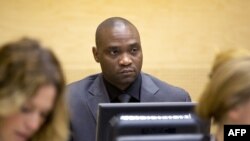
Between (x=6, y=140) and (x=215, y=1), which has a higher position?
(x=215, y=1)

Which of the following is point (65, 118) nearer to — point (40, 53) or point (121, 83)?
point (40, 53)

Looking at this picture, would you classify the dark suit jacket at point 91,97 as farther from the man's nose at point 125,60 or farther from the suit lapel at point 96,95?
the man's nose at point 125,60

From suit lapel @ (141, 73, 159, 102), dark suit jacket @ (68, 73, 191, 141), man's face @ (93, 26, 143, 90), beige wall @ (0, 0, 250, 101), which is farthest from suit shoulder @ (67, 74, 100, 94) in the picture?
beige wall @ (0, 0, 250, 101)

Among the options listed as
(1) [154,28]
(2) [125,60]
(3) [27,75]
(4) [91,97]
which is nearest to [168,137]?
(3) [27,75]

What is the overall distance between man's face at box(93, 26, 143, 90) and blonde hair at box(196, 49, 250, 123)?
1273 mm

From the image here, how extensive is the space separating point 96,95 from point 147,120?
1223 mm

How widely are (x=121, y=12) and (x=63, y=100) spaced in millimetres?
2511

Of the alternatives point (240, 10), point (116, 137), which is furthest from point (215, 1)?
point (116, 137)

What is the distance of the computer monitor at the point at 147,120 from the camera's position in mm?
1449

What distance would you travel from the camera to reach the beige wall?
4129mm

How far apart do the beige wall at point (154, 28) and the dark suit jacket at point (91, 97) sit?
1.33 m

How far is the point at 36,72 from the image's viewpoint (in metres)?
1.68

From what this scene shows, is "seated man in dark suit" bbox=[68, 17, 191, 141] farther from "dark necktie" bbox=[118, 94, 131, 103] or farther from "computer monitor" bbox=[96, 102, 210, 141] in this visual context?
"computer monitor" bbox=[96, 102, 210, 141]

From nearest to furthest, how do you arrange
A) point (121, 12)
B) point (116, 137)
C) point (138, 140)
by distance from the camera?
point (138, 140)
point (116, 137)
point (121, 12)
